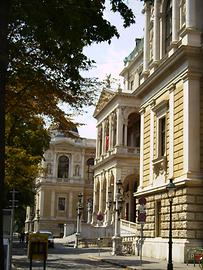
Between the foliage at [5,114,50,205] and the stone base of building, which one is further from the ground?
the foliage at [5,114,50,205]

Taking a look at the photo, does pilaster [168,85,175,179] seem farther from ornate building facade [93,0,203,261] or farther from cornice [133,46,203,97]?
cornice [133,46,203,97]

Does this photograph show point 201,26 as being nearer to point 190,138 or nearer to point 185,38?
point 185,38

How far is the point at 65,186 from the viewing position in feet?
309

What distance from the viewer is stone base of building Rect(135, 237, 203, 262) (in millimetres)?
26766

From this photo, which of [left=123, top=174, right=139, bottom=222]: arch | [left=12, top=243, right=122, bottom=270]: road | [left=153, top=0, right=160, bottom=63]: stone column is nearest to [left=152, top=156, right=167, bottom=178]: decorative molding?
[left=12, top=243, right=122, bottom=270]: road

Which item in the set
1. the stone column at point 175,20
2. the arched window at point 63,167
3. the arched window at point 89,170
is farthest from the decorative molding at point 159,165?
the arched window at point 89,170

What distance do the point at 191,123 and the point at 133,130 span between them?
3467cm

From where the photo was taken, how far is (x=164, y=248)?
96.6ft

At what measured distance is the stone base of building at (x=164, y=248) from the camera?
1054 inches

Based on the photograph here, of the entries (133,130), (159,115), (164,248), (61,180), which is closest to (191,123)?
(159,115)

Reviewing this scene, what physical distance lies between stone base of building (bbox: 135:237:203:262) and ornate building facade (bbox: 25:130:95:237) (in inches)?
2310

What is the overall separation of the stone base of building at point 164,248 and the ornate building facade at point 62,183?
58.7 metres

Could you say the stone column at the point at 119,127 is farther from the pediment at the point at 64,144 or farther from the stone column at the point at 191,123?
the pediment at the point at 64,144

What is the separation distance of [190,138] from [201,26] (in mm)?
6255
